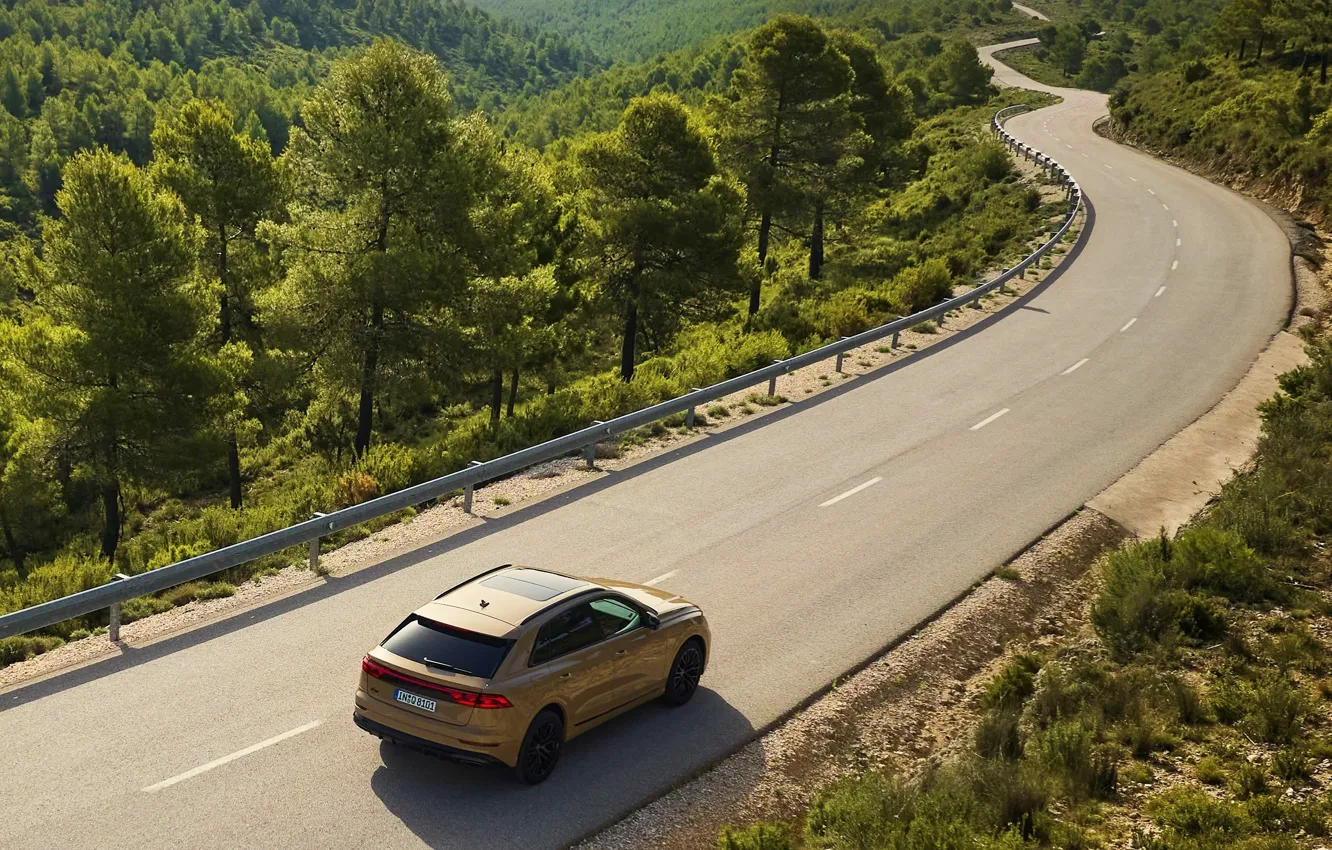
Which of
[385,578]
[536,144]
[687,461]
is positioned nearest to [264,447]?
[687,461]

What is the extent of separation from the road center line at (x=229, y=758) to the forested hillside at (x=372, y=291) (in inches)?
150

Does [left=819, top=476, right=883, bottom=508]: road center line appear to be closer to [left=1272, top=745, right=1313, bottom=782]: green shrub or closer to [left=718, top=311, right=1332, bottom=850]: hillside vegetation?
[left=718, top=311, right=1332, bottom=850]: hillside vegetation

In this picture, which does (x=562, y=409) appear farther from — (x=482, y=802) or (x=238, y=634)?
(x=482, y=802)

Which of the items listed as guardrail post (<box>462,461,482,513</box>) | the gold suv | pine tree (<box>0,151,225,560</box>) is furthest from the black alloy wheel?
pine tree (<box>0,151,225,560</box>)

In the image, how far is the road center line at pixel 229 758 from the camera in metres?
8.51

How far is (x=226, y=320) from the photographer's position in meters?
29.7

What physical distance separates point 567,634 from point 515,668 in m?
0.70

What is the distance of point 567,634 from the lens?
29.9 feet

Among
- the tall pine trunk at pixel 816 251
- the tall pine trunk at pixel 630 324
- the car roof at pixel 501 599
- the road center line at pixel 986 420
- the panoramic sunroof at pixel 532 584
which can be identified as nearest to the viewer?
the car roof at pixel 501 599

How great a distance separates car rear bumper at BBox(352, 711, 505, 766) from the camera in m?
8.30

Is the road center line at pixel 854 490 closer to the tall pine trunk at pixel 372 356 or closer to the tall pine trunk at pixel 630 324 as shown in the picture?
the tall pine trunk at pixel 372 356

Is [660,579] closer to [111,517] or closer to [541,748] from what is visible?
[541,748]

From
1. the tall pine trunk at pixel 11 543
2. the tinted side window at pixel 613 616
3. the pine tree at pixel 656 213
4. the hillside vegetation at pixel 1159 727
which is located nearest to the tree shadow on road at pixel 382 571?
the tinted side window at pixel 613 616

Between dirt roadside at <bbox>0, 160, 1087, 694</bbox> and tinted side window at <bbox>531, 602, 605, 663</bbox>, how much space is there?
480 centimetres
